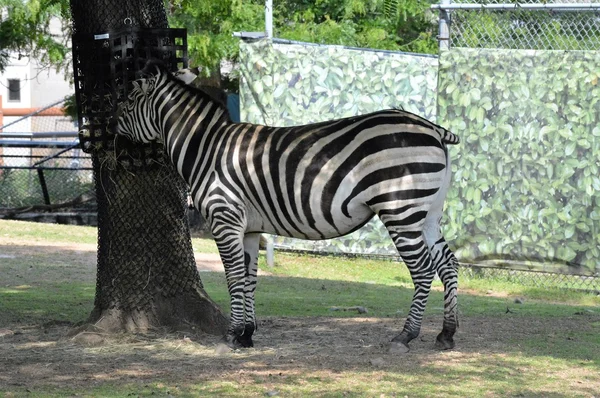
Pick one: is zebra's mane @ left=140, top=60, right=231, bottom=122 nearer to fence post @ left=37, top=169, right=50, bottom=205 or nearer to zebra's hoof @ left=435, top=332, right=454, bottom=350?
zebra's hoof @ left=435, top=332, right=454, bottom=350

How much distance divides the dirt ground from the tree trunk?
229 mm

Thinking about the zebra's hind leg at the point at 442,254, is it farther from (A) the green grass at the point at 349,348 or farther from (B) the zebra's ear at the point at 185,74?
(B) the zebra's ear at the point at 185,74

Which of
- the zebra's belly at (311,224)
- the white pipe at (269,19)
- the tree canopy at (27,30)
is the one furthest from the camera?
the tree canopy at (27,30)

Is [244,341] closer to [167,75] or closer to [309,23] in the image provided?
[167,75]

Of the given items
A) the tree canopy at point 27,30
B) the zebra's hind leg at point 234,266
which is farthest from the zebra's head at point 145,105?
the tree canopy at point 27,30

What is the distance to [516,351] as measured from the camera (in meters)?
7.93

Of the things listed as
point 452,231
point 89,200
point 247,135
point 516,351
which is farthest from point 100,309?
point 89,200

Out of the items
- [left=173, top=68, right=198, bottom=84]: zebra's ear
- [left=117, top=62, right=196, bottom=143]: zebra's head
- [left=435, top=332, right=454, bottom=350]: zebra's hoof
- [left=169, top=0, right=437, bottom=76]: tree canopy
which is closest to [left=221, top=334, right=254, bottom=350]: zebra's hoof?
[left=435, top=332, right=454, bottom=350]: zebra's hoof

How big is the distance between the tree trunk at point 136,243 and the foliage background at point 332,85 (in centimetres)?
535

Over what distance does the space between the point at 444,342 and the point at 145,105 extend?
3.02m

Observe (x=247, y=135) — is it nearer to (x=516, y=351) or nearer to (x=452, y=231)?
(x=516, y=351)

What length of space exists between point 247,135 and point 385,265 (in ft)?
21.2

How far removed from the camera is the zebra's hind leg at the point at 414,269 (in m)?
7.84

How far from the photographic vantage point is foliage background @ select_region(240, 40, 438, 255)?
14.1 meters
